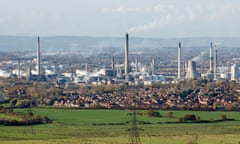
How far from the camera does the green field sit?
1998 centimetres

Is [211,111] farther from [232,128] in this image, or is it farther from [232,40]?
[232,40]

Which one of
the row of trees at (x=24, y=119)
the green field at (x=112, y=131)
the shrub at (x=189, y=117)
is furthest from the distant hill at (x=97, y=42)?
the shrub at (x=189, y=117)

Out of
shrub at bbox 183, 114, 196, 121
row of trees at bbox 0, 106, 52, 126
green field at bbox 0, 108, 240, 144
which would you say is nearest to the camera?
green field at bbox 0, 108, 240, 144

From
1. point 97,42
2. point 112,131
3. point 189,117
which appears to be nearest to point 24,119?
point 112,131

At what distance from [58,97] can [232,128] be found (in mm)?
16631

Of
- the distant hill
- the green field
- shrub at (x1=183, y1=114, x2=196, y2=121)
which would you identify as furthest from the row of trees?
the distant hill

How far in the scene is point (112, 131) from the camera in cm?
2247

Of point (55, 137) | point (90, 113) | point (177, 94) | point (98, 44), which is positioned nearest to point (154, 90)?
point (177, 94)

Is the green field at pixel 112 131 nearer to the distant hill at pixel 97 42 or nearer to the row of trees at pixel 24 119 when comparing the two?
the row of trees at pixel 24 119

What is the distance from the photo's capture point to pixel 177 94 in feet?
129

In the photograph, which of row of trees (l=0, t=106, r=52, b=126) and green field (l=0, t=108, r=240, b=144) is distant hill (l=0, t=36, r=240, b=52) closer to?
row of trees (l=0, t=106, r=52, b=126)

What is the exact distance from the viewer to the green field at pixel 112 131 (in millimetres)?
19984

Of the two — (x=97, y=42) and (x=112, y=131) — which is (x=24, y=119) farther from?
(x=97, y=42)

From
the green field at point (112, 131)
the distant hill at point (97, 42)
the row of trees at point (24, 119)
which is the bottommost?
the green field at point (112, 131)
